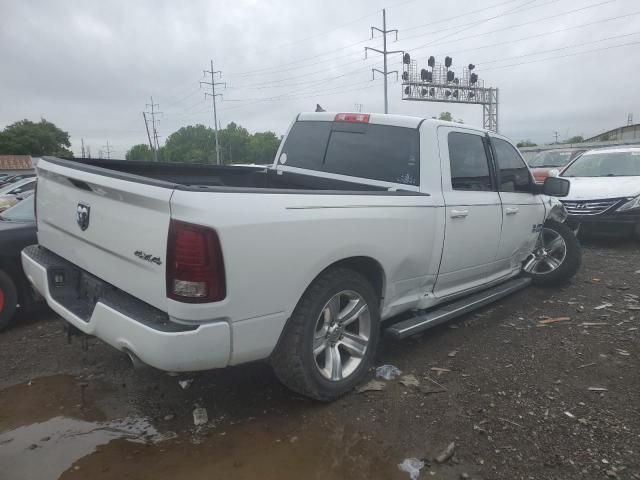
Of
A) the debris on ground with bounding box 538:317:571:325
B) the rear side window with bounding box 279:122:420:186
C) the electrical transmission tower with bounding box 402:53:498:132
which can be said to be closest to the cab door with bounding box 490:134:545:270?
the debris on ground with bounding box 538:317:571:325

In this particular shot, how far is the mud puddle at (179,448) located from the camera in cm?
254

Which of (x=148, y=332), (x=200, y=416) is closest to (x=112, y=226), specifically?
(x=148, y=332)

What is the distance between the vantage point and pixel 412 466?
2588 millimetres

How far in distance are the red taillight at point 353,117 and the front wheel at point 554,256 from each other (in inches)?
109

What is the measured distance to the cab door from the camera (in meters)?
4.63

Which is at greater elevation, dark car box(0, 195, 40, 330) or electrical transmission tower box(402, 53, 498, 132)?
electrical transmission tower box(402, 53, 498, 132)

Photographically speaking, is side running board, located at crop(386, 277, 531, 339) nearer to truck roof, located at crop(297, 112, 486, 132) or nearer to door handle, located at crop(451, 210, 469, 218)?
door handle, located at crop(451, 210, 469, 218)

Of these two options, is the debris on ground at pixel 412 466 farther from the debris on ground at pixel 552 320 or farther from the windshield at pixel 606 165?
the windshield at pixel 606 165

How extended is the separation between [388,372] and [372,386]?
248 millimetres

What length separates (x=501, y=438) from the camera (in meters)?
2.81

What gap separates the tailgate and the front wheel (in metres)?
4.63

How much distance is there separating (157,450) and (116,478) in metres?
0.27

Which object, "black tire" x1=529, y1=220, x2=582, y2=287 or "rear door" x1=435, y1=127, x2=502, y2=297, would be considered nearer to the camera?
"rear door" x1=435, y1=127, x2=502, y2=297

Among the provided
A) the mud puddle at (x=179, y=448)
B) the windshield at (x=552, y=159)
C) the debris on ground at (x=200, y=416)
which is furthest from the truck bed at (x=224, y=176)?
the windshield at (x=552, y=159)
